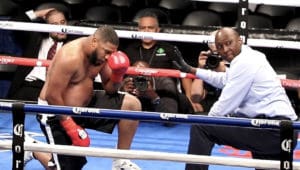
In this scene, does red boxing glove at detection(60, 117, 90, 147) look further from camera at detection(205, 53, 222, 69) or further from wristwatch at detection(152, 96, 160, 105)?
wristwatch at detection(152, 96, 160, 105)

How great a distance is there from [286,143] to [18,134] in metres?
1.09

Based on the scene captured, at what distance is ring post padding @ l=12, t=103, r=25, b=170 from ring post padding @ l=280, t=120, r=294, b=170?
1053mm

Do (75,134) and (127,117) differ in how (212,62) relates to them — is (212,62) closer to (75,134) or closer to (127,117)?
(75,134)

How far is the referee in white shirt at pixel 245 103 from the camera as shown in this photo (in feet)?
11.1

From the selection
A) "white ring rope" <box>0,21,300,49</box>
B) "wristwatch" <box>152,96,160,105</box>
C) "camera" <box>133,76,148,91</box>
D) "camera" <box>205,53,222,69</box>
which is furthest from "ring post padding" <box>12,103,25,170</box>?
"wristwatch" <box>152,96,160,105</box>

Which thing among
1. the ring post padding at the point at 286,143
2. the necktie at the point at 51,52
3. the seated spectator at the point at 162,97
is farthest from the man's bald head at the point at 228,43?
the necktie at the point at 51,52

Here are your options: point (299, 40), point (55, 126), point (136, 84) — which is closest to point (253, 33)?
point (299, 40)

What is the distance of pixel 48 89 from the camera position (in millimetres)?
3453

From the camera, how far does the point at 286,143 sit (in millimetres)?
2527

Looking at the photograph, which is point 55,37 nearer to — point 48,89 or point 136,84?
point 136,84

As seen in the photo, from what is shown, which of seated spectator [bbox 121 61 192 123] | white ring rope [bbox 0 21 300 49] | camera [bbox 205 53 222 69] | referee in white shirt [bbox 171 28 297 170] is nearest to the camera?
referee in white shirt [bbox 171 28 297 170]

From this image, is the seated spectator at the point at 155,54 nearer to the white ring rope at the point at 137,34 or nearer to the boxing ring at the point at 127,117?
the white ring rope at the point at 137,34

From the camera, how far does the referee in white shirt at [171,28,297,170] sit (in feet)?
11.1

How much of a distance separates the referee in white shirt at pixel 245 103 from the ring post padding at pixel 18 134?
3.75ft
